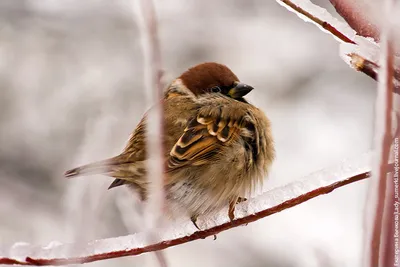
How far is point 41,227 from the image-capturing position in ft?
15.8

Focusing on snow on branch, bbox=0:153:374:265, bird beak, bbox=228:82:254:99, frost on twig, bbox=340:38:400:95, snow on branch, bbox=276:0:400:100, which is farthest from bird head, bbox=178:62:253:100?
frost on twig, bbox=340:38:400:95

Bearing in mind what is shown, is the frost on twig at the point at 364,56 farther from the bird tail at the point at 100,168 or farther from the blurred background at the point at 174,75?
the blurred background at the point at 174,75

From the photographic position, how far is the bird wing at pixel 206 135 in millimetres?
2480

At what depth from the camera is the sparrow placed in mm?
2451

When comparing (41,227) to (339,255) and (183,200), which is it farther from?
(183,200)

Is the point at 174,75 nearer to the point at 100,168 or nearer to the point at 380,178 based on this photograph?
the point at 100,168

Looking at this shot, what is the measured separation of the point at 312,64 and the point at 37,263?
174 inches

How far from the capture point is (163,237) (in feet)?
6.04

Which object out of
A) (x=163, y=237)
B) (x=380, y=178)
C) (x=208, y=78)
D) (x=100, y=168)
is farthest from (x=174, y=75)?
(x=380, y=178)

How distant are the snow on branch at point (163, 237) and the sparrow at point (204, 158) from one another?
63 centimetres

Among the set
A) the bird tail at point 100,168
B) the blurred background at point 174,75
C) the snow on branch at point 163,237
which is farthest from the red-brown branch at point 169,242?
the blurred background at point 174,75

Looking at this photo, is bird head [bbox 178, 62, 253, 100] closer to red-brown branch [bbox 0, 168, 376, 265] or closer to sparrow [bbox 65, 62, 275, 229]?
sparrow [bbox 65, 62, 275, 229]

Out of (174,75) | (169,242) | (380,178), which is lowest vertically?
(380,178)

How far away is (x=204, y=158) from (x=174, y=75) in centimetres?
217
